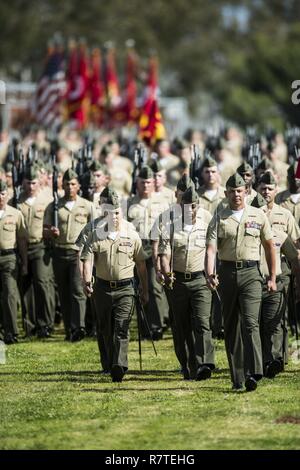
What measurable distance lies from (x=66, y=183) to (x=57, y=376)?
11.2 ft

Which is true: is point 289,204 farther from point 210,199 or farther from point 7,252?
point 7,252

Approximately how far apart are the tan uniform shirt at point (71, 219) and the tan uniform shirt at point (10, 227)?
0.44 metres

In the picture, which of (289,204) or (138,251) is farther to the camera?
(289,204)

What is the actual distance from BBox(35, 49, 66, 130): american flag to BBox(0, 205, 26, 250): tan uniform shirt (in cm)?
1604

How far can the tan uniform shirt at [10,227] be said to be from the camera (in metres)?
18.3

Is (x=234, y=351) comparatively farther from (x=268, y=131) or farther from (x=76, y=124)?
(x=76, y=124)

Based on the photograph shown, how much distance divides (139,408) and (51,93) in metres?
21.8

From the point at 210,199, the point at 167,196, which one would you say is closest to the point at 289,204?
the point at 210,199

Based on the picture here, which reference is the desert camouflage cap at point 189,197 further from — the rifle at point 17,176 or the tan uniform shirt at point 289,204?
the rifle at point 17,176

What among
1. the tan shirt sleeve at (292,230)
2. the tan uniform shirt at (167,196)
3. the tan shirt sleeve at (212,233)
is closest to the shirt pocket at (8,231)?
the tan uniform shirt at (167,196)

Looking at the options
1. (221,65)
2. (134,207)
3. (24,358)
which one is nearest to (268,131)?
(134,207)

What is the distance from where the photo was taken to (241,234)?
14.3 m

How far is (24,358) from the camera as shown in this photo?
675 inches

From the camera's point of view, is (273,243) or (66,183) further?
(66,183)
